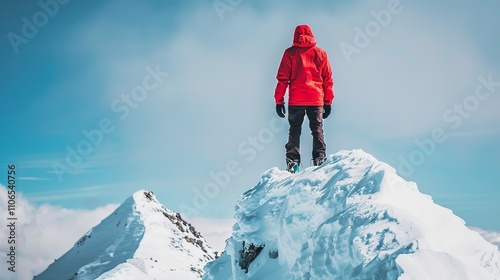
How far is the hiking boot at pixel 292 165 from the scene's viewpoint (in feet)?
30.9

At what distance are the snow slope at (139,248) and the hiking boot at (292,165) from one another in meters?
17.7

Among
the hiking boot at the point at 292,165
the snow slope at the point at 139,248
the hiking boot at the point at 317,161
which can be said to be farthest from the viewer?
the snow slope at the point at 139,248

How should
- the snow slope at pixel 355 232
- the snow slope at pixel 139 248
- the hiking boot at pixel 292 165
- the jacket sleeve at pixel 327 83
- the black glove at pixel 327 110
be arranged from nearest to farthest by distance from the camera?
1. the snow slope at pixel 355 232
2. the hiking boot at pixel 292 165
3. the jacket sleeve at pixel 327 83
4. the black glove at pixel 327 110
5. the snow slope at pixel 139 248

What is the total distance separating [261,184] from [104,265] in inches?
998

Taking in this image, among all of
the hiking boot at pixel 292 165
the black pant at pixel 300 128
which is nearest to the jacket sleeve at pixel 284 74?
the black pant at pixel 300 128

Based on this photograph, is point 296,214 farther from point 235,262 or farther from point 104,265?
point 104,265

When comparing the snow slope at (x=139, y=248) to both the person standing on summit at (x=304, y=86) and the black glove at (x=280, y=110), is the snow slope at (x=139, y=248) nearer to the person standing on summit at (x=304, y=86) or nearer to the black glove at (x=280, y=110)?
the black glove at (x=280, y=110)

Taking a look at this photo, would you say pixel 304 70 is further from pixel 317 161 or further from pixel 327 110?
pixel 317 161

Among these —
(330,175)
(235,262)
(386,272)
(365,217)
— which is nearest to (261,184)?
(235,262)

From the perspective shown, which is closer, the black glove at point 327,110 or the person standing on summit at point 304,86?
the person standing on summit at point 304,86

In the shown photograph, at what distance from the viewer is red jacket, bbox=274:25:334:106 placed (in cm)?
949

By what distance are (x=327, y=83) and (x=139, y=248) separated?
23.2 metres

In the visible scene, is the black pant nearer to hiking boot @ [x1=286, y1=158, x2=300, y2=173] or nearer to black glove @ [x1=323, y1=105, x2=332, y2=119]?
hiking boot @ [x1=286, y1=158, x2=300, y2=173]

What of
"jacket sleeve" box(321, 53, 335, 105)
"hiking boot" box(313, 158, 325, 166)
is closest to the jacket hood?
"jacket sleeve" box(321, 53, 335, 105)
